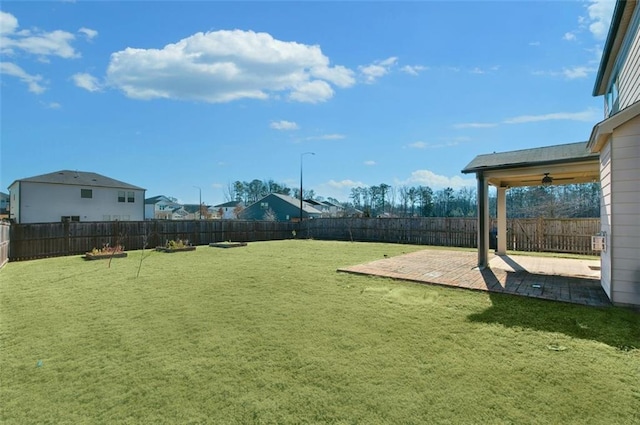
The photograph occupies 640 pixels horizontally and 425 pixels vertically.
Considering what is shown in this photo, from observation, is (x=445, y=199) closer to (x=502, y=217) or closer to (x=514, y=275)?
(x=502, y=217)

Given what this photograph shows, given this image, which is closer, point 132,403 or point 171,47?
point 132,403

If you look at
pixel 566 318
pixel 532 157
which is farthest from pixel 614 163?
pixel 532 157

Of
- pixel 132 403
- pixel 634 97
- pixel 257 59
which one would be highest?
pixel 257 59

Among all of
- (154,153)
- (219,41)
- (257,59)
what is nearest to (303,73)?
(257,59)

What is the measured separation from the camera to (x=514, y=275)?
683 cm

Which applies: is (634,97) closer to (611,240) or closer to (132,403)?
(611,240)

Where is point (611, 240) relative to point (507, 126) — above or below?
below

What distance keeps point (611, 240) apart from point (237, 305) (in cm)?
557

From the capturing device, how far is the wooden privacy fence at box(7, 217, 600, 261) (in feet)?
37.8

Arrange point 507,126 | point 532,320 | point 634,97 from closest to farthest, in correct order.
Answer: point 532,320, point 634,97, point 507,126

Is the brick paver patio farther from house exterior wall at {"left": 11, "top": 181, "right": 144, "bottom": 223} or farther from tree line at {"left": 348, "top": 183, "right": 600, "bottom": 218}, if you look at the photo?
house exterior wall at {"left": 11, "top": 181, "right": 144, "bottom": 223}

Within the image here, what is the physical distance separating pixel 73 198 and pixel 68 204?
64 centimetres

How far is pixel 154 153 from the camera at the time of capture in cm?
2728

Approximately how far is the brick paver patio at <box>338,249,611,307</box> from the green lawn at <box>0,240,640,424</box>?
1.85 ft
